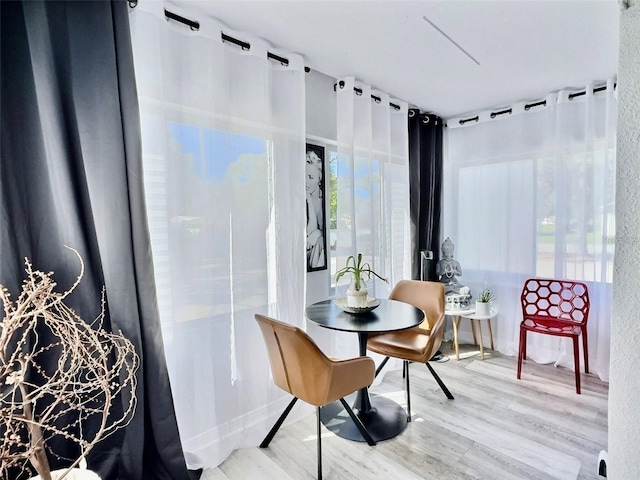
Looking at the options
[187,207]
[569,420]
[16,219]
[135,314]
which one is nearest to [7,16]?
[16,219]

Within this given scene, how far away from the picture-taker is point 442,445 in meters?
2.03

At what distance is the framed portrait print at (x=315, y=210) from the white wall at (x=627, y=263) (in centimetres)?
179

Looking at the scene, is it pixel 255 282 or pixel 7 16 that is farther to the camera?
pixel 255 282

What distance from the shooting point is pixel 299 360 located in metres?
1.72

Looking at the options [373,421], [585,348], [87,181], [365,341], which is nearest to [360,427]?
[373,421]

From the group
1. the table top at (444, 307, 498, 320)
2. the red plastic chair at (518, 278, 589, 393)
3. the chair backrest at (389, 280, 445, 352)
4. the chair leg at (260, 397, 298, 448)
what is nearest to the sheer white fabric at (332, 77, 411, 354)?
the chair backrest at (389, 280, 445, 352)

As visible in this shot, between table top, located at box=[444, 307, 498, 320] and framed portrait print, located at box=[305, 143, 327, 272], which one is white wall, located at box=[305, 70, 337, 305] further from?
table top, located at box=[444, 307, 498, 320]

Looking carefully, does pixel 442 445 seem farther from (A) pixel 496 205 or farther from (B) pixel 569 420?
(A) pixel 496 205

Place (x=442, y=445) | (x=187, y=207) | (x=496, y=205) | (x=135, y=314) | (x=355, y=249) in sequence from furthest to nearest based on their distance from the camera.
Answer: (x=496, y=205) < (x=355, y=249) < (x=442, y=445) < (x=187, y=207) < (x=135, y=314)

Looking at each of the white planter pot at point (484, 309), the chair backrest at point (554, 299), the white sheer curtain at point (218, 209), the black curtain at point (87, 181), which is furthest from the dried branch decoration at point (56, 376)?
the chair backrest at point (554, 299)

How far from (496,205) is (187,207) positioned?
2992mm

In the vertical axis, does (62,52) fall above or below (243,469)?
above

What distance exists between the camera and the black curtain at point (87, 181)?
134cm

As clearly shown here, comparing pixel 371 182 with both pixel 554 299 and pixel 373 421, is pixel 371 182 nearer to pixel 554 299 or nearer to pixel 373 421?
pixel 373 421
